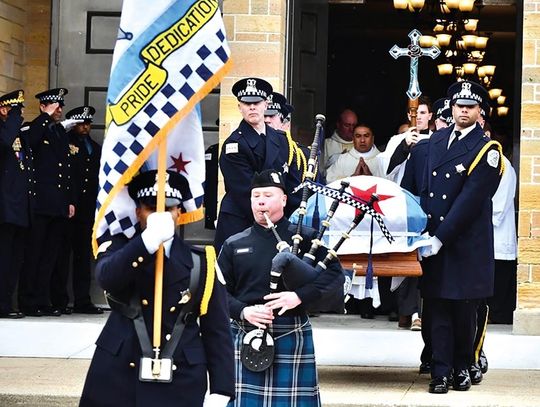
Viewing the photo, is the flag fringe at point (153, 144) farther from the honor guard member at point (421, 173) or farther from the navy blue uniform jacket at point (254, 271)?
the honor guard member at point (421, 173)

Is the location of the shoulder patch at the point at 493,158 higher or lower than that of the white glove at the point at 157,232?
higher

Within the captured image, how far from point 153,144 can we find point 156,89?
9.5 inches

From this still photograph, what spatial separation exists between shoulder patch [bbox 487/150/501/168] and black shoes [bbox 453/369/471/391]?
145 centimetres

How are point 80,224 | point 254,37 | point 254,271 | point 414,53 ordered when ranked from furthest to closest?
point 80,224 < point 254,37 < point 414,53 < point 254,271

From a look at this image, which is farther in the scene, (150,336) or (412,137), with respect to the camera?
(412,137)

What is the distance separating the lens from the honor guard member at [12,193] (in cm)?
1368

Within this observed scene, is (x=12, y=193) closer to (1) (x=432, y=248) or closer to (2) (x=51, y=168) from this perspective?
(2) (x=51, y=168)

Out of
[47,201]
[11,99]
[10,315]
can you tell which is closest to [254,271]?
[10,315]

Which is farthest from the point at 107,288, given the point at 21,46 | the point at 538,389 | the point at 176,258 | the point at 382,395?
the point at 21,46

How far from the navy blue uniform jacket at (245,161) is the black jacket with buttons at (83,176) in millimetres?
3895

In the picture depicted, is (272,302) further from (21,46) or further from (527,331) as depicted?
Answer: (21,46)

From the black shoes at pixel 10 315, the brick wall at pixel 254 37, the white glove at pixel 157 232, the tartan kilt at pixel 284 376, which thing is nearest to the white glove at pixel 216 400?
the white glove at pixel 157 232

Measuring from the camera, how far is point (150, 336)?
6.10m

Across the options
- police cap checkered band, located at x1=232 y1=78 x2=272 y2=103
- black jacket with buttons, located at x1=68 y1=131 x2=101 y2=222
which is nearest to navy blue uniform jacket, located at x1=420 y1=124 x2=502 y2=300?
police cap checkered band, located at x1=232 y1=78 x2=272 y2=103
